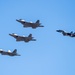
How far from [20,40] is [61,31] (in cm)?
1951

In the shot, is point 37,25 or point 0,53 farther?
point 0,53

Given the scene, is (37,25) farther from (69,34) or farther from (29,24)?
(69,34)

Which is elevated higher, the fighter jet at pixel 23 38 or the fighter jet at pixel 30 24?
the fighter jet at pixel 30 24

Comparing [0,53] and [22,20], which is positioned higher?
[22,20]

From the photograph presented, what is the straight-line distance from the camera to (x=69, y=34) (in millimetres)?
150875

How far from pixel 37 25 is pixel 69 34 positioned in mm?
15475

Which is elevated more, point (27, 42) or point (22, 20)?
point (22, 20)

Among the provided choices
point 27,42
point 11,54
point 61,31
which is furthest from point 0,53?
point 61,31

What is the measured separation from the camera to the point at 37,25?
484 ft

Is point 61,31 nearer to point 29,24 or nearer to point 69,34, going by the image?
point 69,34

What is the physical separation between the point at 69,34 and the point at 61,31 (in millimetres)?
4441

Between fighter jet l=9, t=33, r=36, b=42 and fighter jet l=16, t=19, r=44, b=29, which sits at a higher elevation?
fighter jet l=16, t=19, r=44, b=29

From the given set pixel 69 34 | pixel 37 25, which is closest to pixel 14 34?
pixel 37 25

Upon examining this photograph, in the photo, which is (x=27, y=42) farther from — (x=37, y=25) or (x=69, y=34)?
(x=69, y=34)
